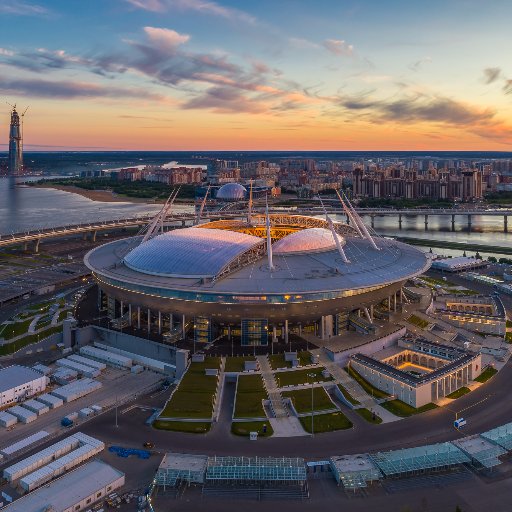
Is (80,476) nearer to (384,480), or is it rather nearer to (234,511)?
(234,511)

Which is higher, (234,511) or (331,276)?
(331,276)

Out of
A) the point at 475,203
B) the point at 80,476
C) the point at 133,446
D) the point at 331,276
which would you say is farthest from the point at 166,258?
the point at 475,203

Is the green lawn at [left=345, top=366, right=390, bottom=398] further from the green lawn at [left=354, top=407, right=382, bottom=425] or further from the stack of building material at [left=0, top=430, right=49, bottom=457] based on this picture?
the stack of building material at [left=0, top=430, right=49, bottom=457]

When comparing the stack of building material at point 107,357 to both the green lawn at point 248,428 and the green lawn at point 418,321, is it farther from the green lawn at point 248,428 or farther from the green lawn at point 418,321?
the green lawn at point 418,321

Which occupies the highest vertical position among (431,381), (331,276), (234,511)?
(331,276)

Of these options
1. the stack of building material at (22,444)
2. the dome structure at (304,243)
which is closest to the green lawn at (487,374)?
the dome structure at (304,243)
